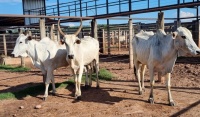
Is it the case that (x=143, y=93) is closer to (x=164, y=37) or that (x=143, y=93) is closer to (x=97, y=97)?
(x=97, y=97)

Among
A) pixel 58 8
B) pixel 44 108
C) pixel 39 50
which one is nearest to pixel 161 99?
pixel 44 108

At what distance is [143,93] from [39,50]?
2.90 meters

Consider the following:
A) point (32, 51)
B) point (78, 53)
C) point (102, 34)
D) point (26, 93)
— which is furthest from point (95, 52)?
point (102, 34)

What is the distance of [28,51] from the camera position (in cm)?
644

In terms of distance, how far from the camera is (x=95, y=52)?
7090mm

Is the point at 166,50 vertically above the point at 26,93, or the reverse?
the point at 166,50

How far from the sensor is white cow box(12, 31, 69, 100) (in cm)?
637

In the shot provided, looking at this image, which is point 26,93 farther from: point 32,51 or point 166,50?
point 166,50

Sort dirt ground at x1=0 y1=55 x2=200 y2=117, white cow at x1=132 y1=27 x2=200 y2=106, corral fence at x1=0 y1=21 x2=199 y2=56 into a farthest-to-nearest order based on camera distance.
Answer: corral fence at x1=0 y1=21 x2=199 y2=56 < dirt ground at x1=0 y1=55 x2=200 y2=117 < white cow at x1=132 y1=27 x2=200 y2=106

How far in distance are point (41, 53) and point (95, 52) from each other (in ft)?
5.06

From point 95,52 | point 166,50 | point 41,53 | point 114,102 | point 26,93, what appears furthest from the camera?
point 95,52

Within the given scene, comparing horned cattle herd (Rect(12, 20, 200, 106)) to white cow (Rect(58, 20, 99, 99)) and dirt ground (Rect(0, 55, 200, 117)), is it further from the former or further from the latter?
dirt ground (Rect(0, 55, 200, 117))

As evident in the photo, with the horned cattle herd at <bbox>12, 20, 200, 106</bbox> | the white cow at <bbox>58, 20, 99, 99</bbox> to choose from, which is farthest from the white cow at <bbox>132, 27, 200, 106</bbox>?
the white cow at <bbox>58, 20, 99, 99</bbox>

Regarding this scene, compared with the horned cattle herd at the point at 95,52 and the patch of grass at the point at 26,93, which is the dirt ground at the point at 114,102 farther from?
the horned cattle herd at the point at 95,52
